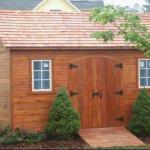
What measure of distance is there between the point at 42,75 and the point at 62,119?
167 cm

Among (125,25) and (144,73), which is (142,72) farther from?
(125,25)

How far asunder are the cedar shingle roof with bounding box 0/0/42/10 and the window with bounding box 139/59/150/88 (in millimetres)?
26376

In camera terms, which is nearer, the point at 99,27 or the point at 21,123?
the point at 21,123

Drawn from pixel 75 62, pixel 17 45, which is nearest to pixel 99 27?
pixel 75 62

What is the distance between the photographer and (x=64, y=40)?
20375 mm

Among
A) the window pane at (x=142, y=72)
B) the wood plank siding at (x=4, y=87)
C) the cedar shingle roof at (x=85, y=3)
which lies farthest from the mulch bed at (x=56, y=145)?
the cedar shingle roof at (x=85, y=3)

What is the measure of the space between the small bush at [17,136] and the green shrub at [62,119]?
0.41 meters

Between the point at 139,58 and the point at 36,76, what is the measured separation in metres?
3.56

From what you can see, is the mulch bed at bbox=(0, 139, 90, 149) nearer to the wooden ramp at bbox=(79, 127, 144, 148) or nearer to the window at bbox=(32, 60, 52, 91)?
the wooden ramp at bbox=(79, 127, 144, 148)

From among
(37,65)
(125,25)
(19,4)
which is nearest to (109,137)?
(37,65)

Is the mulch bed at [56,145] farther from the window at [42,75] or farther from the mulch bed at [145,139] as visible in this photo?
the window at [42,75]

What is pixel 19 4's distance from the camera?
47250mm

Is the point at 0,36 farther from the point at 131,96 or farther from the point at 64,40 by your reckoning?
the point at 131,96

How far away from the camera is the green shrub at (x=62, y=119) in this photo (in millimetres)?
19375
